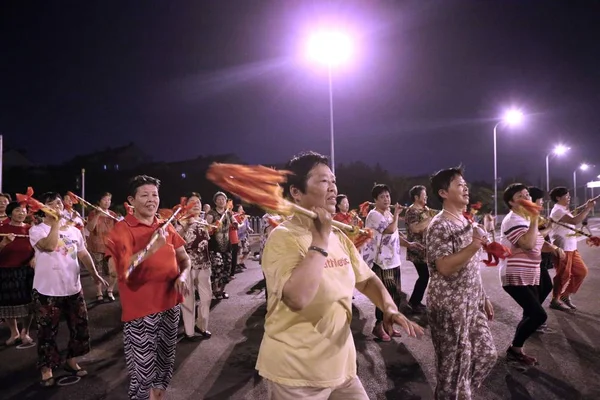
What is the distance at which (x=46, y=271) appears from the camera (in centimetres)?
472

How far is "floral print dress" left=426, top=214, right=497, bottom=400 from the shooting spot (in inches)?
130

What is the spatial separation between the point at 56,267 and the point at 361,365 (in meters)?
3.63

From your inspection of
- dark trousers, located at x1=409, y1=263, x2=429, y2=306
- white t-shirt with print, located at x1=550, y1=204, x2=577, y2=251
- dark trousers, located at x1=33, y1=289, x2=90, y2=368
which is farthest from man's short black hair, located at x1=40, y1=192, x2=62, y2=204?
white t-shirt with print, located at x1=550, y1=204, x2=577, y2=251

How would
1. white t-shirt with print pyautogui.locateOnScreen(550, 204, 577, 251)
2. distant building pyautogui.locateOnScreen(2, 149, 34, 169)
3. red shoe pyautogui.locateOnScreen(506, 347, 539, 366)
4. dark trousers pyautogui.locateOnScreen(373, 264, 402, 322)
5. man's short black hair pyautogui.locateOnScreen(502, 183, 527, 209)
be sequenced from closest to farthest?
red shoe pyautogui.locateOnScreen(506, 347, 539, 366)
man's short black hair pyautogui.locateOnScreen(502, 183, 527, 209)
dark trousers pyautogui.locateOnScreen(373, 264, 402, 322)
white t-shirt with print pyautogui.locateOnScreen(550, 204, 577, 251)
distant building pyautogui.locateOnScreen(2, 149, 34, 169)

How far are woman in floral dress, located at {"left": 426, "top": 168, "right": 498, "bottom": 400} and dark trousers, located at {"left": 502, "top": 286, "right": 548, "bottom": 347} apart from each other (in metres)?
1.62

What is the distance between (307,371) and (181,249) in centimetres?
241

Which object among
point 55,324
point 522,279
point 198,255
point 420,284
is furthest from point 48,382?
point 420,284

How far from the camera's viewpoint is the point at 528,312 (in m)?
4.86

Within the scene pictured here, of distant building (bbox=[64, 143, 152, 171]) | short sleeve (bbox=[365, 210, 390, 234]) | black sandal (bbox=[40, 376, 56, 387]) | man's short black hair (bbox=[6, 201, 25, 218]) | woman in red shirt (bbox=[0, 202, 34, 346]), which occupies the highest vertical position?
distant building (bbox=[64, 143, 152, 171])

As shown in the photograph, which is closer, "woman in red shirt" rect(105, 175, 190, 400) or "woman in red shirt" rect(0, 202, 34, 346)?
"woman in red shirt" rect(105, 175, 190, 400)

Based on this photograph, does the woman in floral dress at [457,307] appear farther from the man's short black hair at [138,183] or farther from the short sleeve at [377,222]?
the short sleeve at [377,222]

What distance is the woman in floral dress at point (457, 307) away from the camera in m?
3.29

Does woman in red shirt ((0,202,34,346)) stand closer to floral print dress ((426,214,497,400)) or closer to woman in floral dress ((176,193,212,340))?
woman in floral dress ((176,193,212,340))

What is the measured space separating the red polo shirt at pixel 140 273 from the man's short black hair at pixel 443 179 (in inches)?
96.4
